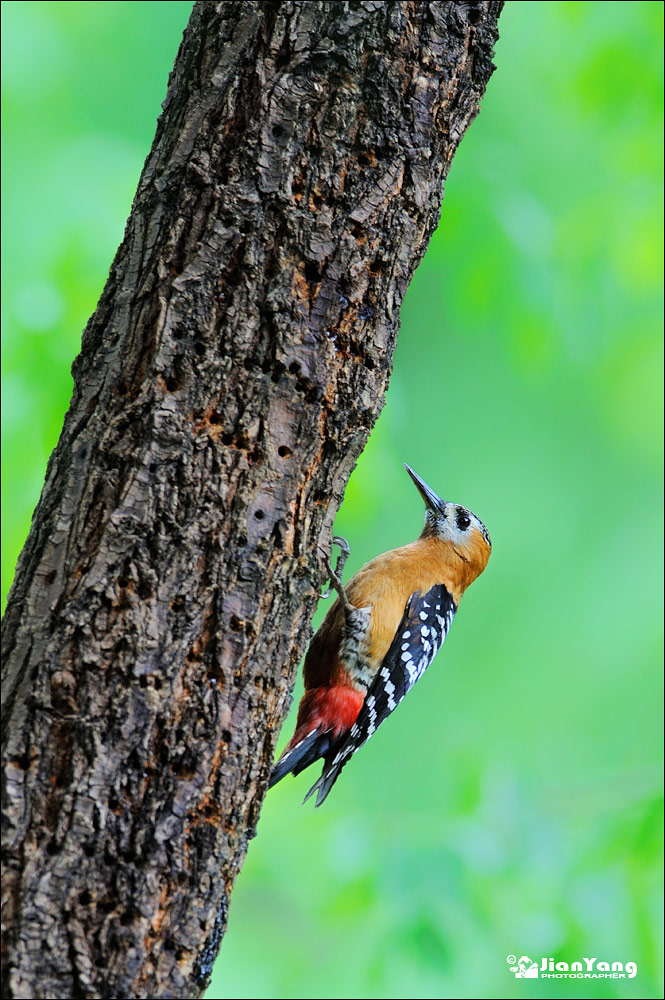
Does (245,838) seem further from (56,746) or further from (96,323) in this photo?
(96,323)

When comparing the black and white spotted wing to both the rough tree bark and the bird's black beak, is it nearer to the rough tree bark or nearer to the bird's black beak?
the bird's black beak

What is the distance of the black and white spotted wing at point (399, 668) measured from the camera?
2.98 m

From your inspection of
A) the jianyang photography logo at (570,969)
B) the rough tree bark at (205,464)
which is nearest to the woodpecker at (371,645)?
the rough tree bark at (205,464)

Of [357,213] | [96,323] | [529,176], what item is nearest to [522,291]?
[529,176]

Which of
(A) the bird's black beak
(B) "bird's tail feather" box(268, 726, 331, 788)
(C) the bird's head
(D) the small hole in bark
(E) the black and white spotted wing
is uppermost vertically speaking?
(A) the bird's black beak

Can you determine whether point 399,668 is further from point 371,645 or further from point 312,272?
point 312,272

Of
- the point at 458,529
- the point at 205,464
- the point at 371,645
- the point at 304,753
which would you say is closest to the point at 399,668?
the point at 371,645

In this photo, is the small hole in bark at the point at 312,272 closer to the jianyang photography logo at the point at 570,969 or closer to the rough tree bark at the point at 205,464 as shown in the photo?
the rough tree bark at the point at 205,464

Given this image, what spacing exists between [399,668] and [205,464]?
1.79m

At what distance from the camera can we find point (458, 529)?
3625mm

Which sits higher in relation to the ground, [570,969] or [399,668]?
Answer: [399,668]

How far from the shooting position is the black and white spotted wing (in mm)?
2985

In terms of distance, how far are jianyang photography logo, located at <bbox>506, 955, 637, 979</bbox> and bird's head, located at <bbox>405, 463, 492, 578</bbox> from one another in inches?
69.1

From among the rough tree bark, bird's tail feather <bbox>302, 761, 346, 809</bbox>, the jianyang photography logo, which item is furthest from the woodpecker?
the jianyang photography logo
